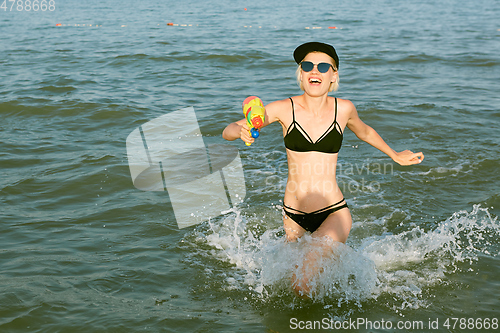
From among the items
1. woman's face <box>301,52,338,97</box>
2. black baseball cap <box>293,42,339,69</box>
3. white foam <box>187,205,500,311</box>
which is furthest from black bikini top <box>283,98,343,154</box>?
white foam <box>187,205,500,311</box>

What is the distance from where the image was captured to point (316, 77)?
4527 millimetres

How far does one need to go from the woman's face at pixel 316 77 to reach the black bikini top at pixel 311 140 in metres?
0.27

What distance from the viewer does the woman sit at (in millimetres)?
4547

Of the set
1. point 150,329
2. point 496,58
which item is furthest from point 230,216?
point 496,58

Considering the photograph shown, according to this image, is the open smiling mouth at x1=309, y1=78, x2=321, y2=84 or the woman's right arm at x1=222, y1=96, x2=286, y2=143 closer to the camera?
the woman's right arm at x1=222, y1=96, x2=286, y2=143

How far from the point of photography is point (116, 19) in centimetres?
2633

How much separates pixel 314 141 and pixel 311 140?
0.10 ft

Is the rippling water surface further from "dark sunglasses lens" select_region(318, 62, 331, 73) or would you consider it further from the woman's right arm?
"dark sunglasses lens" select_region(318, 62, 331, 73)

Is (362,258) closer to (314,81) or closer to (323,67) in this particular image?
(314,81)

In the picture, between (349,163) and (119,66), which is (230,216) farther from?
(119,66)

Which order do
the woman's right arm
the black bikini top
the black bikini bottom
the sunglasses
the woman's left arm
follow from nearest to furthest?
the woman's right arm, the sunglasses, the black bikini top, the black bikini bottom, the woman's left arm

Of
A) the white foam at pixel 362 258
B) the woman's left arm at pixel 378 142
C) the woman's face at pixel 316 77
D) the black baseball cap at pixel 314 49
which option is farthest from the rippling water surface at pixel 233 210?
the black baseball cap at pixel 314 49

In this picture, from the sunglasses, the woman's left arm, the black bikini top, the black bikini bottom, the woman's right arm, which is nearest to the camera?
the woman's right arm

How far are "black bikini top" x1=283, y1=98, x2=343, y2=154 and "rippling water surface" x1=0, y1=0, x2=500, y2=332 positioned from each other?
37.1 inches
